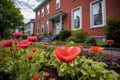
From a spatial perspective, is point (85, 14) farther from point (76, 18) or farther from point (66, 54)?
point (66, 54)

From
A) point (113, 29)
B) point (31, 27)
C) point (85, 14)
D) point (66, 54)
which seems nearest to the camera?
point (66, 54)

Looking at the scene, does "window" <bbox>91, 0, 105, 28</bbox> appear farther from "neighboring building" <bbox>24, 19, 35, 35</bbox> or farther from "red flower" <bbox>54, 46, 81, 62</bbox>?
"neighboring building" <bbox>24, 19, 35, 35</bbox>

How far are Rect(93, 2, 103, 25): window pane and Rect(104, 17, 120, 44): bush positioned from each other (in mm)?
3485

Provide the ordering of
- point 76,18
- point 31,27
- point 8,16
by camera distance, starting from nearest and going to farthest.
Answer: point 76,18, point 8,16, point 31,27

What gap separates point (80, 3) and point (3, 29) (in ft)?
66.4

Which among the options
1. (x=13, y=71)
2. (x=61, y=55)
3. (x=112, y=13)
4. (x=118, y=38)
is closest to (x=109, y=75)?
(x=61, y=55)

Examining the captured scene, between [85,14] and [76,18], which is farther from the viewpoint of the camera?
[76,18]

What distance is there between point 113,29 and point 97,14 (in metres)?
4.40

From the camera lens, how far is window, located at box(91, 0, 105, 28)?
15.2 m

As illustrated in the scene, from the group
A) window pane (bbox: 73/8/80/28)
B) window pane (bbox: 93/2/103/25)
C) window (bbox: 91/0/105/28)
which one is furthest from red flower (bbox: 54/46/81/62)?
window pane (bbox: 73/8/80/28)

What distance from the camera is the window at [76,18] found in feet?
61.7

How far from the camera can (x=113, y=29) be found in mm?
11625

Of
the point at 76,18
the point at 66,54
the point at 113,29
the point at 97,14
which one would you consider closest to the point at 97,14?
the point at 97,14

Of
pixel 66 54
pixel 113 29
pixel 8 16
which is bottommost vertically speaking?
pixel 66 54
